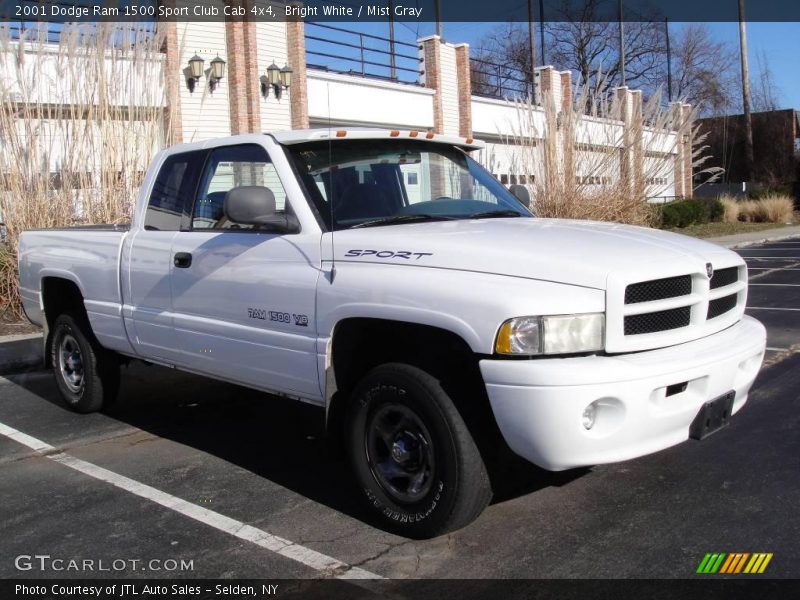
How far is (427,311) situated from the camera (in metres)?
3.71

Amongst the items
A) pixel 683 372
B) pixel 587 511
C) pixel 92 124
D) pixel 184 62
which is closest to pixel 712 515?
pixel 587 511

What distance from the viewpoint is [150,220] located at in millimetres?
5676

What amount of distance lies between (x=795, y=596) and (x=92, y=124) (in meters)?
9.63

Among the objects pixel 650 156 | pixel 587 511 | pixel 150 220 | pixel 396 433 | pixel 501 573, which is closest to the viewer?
pixel 501 573

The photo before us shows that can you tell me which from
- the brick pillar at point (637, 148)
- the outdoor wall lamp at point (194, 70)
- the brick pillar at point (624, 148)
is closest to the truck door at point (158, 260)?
the brick pillar at point (624, 148)

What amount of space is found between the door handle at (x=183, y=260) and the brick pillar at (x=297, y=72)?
16.3m

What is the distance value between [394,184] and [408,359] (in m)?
1.33

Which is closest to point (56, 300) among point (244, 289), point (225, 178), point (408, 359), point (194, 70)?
point (225, 178)

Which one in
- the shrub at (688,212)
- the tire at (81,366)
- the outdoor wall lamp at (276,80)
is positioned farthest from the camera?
the shrub at (688,212)

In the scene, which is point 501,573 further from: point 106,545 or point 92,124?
point 92,124

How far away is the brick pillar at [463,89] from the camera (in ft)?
85.3

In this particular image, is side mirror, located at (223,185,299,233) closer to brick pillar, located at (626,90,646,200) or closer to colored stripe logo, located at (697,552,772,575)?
colored stripe logo, located at (697,552,772,575)

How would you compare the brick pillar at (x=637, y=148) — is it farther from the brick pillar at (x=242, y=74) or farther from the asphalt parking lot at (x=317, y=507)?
the brick pillar at (x=242, y=74)

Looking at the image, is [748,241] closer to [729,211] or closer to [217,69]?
[729,211]
